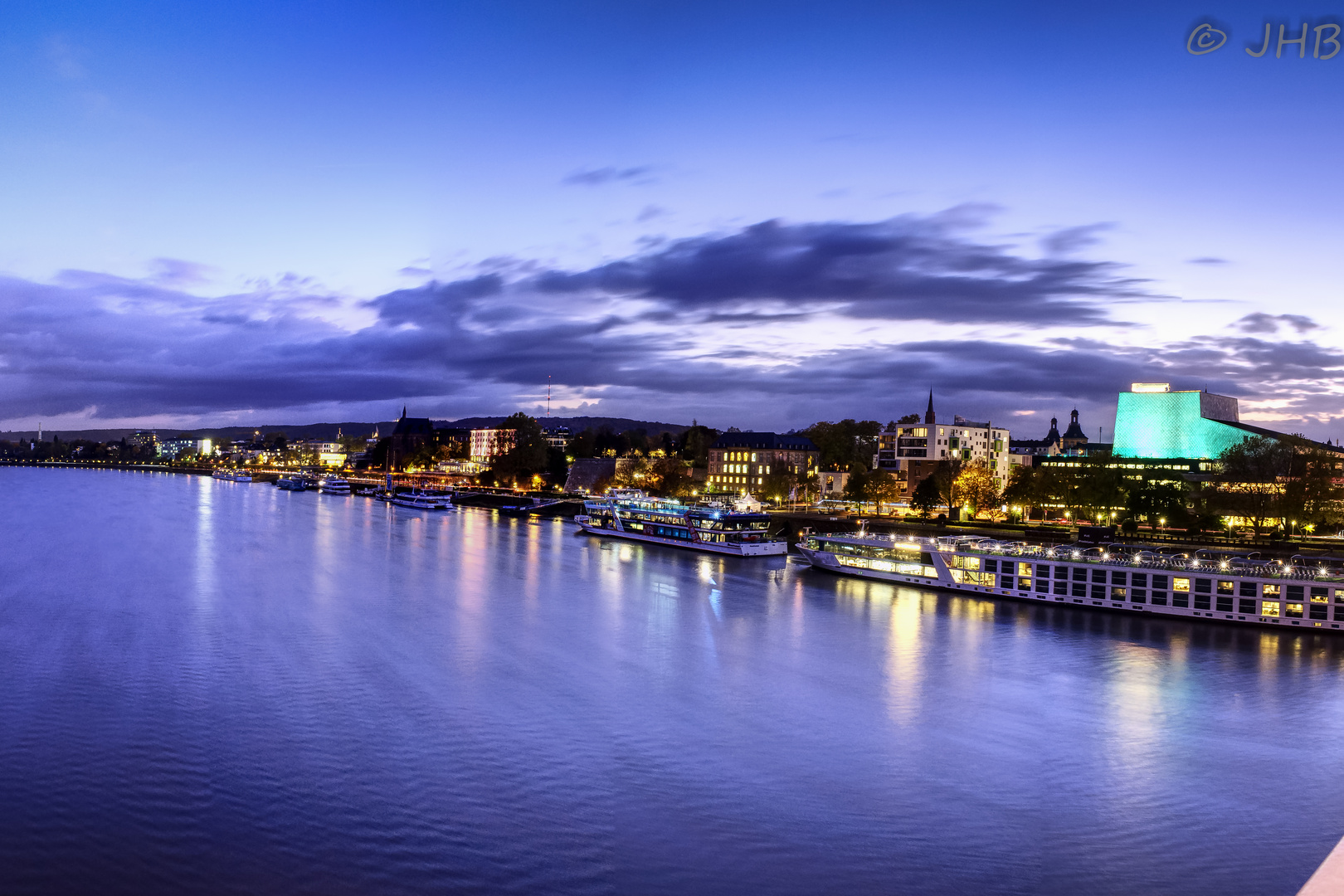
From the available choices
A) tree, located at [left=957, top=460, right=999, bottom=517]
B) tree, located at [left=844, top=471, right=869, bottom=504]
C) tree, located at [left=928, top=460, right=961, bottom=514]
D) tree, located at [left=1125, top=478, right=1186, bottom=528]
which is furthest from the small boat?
tree, located at [left=1125, top=478, right=1186, bottom=528]

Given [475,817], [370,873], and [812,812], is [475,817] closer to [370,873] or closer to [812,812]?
[370,873]

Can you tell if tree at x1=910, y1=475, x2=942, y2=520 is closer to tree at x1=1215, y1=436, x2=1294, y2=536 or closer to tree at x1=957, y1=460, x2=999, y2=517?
tree at x1=957, y1=460, x2=999, y2=517

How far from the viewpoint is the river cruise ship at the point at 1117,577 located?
23.4 metres

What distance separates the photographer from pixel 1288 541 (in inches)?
1464

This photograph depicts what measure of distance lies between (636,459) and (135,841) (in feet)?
232

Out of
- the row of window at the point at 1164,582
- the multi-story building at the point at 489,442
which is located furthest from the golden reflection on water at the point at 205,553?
the multi-story building at the point at 489,442

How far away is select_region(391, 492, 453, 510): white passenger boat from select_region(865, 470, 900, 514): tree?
30.8m

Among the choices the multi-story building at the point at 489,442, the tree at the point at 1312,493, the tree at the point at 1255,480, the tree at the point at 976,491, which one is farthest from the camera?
the multi-story building at the point at 489,442

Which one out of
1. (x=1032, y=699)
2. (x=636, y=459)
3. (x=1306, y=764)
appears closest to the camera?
(x=1306, y=764)

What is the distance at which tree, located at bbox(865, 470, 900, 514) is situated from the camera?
54.6 meters

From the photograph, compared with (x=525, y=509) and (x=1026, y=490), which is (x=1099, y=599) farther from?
(x=525, y=509)

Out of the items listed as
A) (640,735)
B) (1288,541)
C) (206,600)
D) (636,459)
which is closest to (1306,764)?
(640,735)

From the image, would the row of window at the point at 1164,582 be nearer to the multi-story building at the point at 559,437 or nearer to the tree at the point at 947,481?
the tree at the point at 947,481

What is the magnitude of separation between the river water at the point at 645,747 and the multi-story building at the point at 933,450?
36.3m
